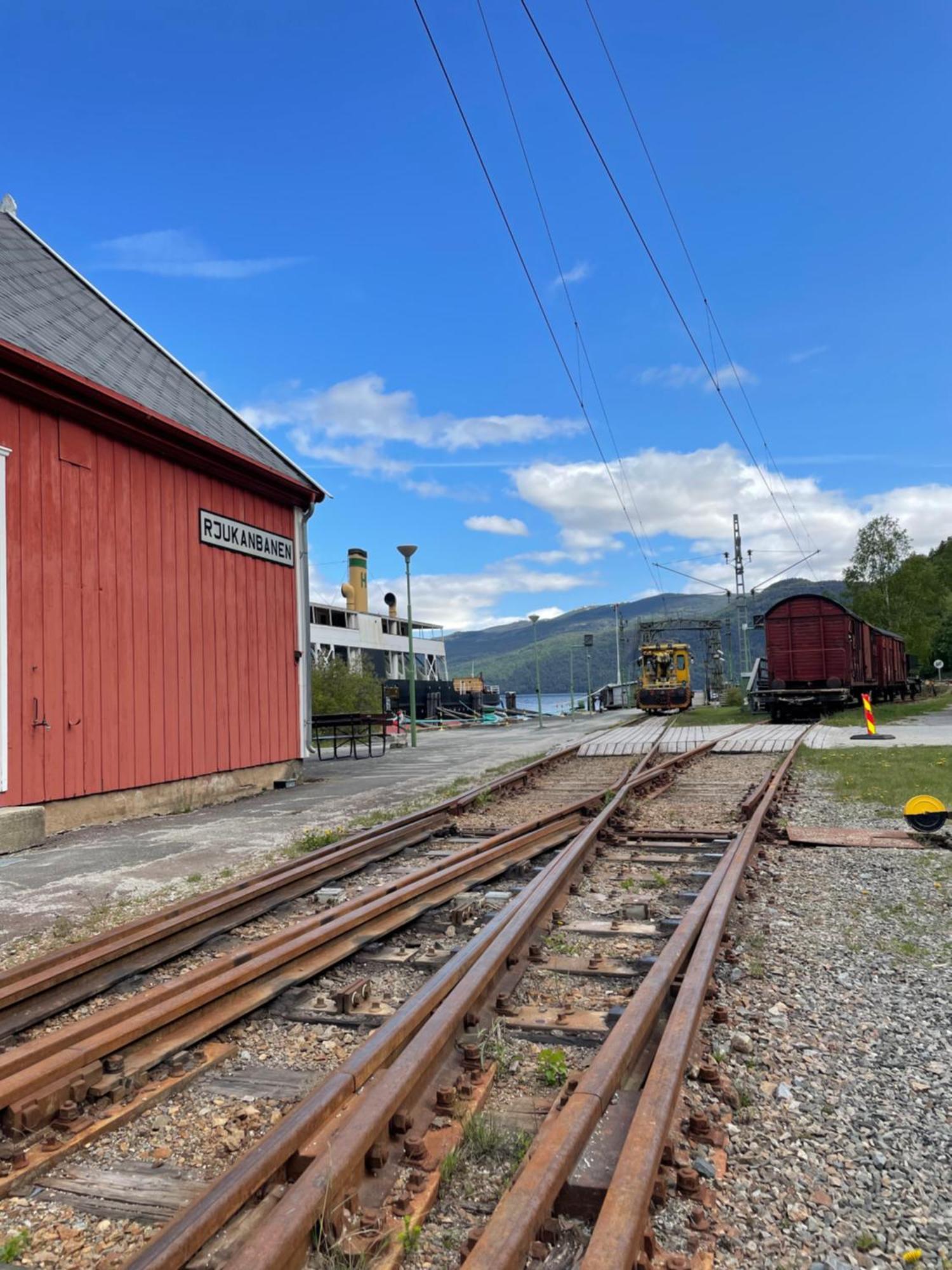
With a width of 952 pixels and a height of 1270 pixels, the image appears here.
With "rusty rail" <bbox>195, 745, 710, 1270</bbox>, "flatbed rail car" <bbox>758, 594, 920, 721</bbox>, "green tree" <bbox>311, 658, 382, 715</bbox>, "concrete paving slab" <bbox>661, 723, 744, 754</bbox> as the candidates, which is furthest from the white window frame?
"flatbed rail car" <bbox>758, 594, 920, 721</bbox>

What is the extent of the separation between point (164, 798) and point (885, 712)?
25723mm

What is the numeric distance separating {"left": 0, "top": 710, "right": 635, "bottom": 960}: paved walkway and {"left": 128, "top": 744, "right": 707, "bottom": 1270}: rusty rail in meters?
3.29

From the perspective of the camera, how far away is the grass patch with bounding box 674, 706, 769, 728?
28.1 m

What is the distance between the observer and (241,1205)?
88.0 inches

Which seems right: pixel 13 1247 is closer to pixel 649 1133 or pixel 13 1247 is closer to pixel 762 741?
pixel 649 1133

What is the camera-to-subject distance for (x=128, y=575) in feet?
35.9

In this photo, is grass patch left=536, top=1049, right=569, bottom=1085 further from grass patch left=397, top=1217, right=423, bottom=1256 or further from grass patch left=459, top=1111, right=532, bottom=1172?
grass patch left=397, top=1217, right=423, bottom=1256

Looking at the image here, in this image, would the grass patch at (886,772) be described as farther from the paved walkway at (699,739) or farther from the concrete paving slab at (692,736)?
the concrete paving slab at (692,736)

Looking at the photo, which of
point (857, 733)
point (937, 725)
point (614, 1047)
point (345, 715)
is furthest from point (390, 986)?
point (937, 725)

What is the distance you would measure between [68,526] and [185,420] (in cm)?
A: 303

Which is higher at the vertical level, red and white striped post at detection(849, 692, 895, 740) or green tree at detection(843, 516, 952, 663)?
green tree at detection(843, 516, 952, 663)

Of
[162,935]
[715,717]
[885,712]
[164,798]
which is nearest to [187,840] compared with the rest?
[164,798]

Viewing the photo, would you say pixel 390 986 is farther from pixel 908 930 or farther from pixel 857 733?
pixel 857 733

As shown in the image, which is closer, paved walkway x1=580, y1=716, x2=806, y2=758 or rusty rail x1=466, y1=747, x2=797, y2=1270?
rusty rail x1=466, y1=747, x2=797, y2=1270
